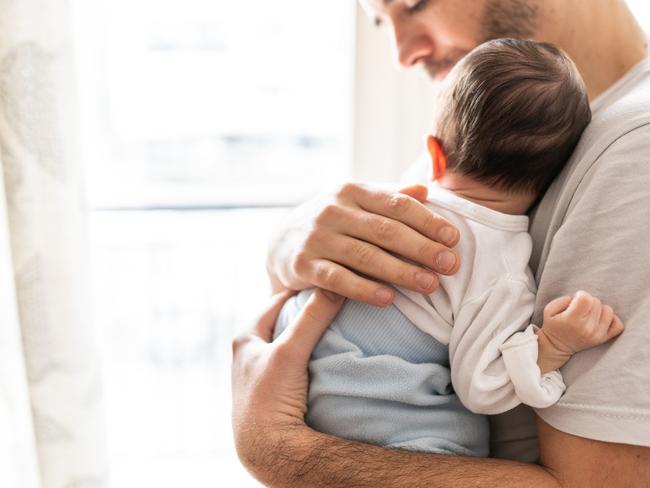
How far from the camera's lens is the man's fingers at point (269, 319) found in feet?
3.92

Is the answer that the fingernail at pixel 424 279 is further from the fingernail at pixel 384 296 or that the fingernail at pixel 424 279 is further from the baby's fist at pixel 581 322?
the baby's fist at pixel 581 322

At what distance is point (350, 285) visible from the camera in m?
0.97

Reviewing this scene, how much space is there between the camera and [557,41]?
1237 millimetres

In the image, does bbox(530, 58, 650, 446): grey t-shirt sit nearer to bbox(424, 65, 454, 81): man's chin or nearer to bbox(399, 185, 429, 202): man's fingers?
bbox(399, 185, 429, 202): man's fingers

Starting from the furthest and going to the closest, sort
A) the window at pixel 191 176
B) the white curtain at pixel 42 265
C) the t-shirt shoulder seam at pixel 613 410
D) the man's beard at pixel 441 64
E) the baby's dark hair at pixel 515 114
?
the window at pixel 191 176 < the man's beard at pixel 441 64 < the white curtain at pixel 42 265 < the baby's dark hair at pixel 515 114 < the t-shirt shoulder seam at pixel 613 410

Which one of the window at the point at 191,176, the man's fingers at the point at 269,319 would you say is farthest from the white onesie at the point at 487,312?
the window at the point at 191,176

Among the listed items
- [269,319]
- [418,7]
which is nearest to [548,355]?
[269,319]

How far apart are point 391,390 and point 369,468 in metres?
0.10

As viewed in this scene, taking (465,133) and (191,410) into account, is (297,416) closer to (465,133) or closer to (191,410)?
(465,133)

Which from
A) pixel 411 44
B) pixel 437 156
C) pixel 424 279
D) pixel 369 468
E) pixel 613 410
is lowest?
pixel 369 468

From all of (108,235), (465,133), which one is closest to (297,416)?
(465,133)

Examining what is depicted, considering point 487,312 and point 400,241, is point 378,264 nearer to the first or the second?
point 400,241

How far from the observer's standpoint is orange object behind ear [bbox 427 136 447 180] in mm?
1010

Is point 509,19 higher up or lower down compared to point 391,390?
higher up
